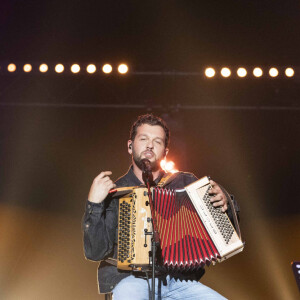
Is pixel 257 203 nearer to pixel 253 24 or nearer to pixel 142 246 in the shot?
pixel 253 24

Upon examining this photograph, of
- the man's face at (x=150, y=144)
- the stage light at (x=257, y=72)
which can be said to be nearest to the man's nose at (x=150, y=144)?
the man's face at (x=150, y=144)

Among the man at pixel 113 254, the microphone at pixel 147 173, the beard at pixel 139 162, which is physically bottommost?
the man at pixel 113 254

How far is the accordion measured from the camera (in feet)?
8.02

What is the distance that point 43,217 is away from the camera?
521cm

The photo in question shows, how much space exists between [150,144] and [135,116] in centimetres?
247

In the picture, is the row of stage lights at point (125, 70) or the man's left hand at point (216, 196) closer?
the man's left hand at point (216, 196)

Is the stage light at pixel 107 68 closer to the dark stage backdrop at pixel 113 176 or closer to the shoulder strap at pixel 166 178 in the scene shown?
the dark stage backdrop at pixel 113 176

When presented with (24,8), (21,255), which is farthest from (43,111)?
(21,255)

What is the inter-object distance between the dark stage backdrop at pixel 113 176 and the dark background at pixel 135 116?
0.01 m

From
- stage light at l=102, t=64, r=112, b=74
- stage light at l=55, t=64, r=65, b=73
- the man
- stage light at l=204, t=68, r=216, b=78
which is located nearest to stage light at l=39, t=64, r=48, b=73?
stage light at l=55, t=64, r=65, b=73

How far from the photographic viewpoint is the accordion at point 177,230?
2.45 m

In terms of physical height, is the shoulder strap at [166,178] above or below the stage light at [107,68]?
below

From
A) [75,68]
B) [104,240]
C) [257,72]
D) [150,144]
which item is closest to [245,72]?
[257,72]

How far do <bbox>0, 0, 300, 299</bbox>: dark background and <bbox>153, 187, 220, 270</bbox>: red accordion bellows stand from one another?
2589 millimetres
